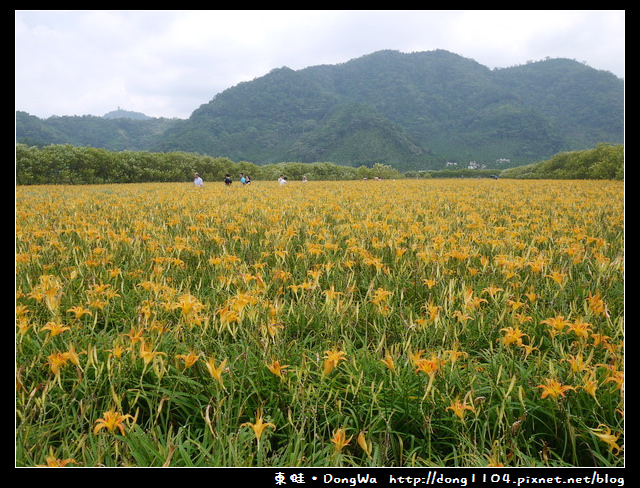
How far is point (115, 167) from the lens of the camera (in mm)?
29906

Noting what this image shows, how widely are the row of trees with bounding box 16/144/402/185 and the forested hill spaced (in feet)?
160

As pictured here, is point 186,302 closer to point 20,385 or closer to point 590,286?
point 20,385

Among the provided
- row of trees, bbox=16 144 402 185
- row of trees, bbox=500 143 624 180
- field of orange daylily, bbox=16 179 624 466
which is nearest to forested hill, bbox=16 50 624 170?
row of trees, bbox=16 144 402 185

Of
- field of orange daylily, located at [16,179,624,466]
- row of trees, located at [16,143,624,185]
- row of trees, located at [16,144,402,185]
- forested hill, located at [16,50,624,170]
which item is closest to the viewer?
field of orange daylily, located at [16,179,624,466]

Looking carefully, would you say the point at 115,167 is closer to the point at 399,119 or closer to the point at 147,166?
the point at 147,166

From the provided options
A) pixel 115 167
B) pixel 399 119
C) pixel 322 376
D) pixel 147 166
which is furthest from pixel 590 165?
pixel 399 119

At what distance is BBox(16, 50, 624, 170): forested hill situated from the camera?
302ft

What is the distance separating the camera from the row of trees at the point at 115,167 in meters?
25.2

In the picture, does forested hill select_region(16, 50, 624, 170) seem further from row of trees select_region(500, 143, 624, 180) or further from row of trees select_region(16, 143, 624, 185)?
row of trees select_region(500, 143, 624, 180)

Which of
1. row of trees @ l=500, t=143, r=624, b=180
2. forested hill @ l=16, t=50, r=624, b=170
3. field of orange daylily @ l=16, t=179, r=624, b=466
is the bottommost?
field of orange daylily @ l=16, t=179, r=624, b=466

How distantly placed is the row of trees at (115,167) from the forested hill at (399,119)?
4890 cm

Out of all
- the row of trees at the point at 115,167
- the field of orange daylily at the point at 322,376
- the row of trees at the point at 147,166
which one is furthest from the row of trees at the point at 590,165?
the row of trees at the point at 115,167

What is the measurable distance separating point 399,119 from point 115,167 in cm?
12260
